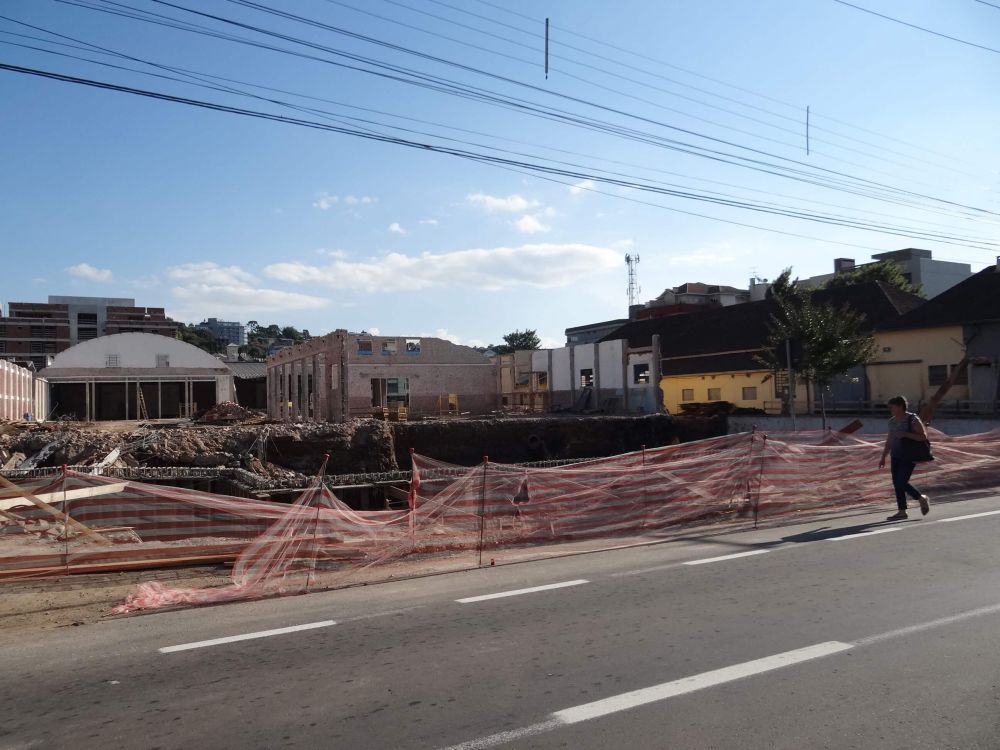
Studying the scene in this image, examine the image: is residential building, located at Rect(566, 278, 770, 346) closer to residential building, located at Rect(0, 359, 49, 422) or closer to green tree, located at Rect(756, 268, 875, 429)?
green tree, located at Rect(756, 268, 875, 429)

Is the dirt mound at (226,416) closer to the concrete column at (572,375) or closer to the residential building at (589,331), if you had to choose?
the concrete column at (572,375)

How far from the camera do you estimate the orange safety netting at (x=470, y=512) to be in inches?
362

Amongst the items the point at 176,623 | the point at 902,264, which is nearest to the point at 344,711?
the point at 176,623

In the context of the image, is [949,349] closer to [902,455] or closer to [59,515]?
[902,455]

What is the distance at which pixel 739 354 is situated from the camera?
39.7 meters

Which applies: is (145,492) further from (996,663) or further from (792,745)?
(996,663)

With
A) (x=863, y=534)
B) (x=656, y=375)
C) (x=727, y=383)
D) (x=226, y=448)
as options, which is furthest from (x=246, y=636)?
(x=727, y=383)

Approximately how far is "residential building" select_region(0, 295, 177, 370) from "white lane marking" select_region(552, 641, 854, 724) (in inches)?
3926

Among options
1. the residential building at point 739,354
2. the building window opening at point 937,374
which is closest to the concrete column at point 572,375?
the residential building at point 739,354

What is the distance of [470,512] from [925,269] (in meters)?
63.7

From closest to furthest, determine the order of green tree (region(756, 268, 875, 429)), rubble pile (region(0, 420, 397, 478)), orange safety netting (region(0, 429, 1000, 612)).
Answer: orange safety netting (region(0, 429, 1000, 612)), rubble pile (region(0, 420, 397, 478)), green tree (region(756, 268, 875, 429))

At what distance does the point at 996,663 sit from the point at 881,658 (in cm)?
70

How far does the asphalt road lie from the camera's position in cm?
424

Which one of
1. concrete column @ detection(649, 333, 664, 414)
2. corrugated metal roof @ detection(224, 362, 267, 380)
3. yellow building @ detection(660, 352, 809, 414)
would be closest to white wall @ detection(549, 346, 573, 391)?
yellow building @ detection(660, 352, 809, 414)
